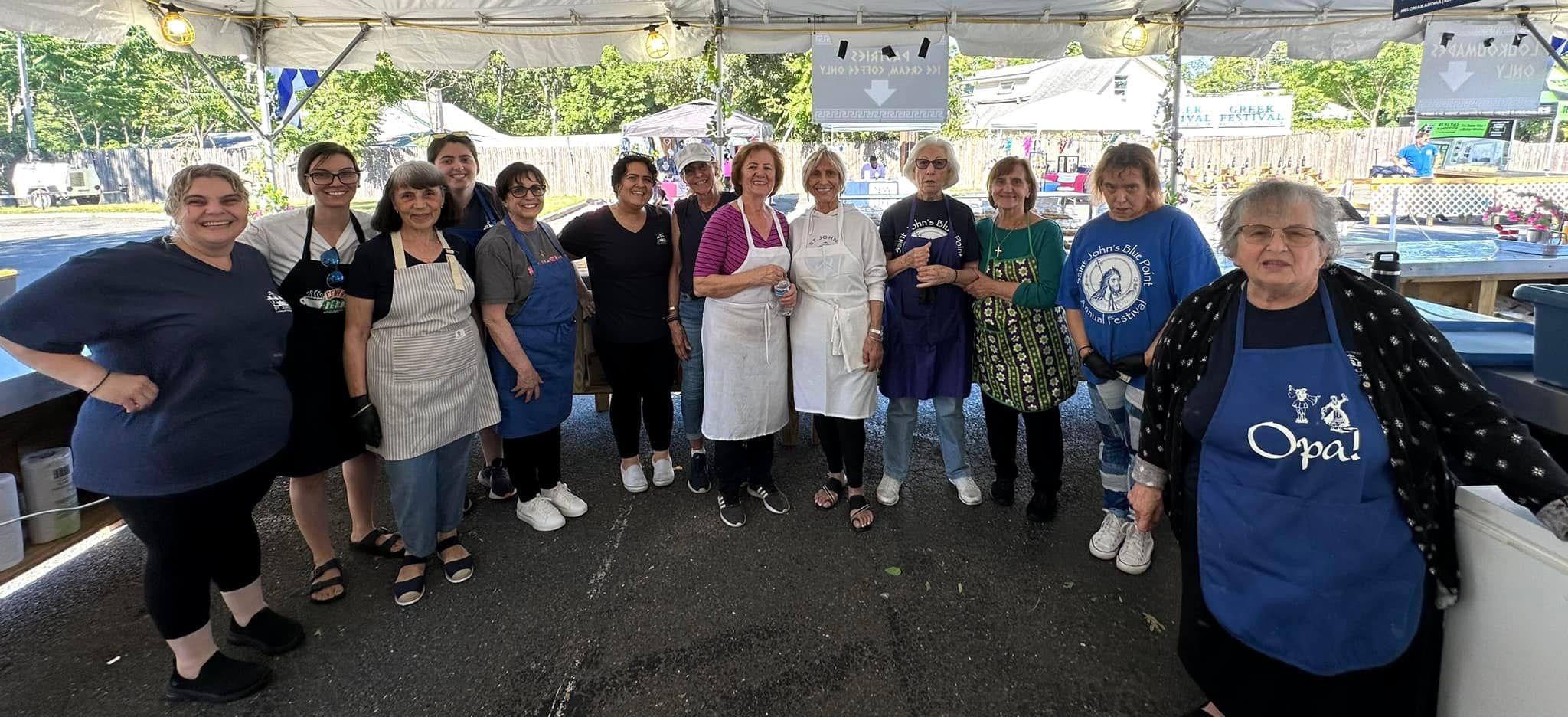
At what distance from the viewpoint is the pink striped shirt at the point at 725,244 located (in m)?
2.95

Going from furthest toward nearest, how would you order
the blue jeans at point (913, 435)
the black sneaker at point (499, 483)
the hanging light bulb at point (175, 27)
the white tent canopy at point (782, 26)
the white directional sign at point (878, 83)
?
the white directional sign at point (878, 83) < the white tent canopy at point (782, 26) < the hanging light bulb at point (175, 27) < the black sneaker at point (499, 483) < the blue jeans at point (913, 435)

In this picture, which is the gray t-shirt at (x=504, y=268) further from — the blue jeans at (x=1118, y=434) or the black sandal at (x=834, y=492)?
the blue jeans at (x=1118, y=434)

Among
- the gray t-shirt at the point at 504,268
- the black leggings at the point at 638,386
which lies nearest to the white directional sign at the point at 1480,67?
the black leggings at the point at 638,386

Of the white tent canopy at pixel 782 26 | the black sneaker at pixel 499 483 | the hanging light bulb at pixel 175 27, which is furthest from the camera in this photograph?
the white tent canopy at pixel 782 26

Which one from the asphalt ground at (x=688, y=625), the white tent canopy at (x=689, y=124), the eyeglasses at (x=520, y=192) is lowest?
the asphalt ground at (x=688, y=625)

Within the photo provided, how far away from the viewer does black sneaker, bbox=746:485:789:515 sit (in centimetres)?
338

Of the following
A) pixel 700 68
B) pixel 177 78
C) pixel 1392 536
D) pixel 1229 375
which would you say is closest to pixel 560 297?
pixel 1229 375

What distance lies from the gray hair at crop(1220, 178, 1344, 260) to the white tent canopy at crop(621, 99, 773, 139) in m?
11.9

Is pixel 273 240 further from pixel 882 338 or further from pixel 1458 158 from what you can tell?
pixel 1458 158

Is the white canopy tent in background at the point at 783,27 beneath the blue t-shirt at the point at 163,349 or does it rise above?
above

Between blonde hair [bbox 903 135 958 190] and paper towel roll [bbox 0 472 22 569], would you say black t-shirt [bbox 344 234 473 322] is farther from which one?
blonde hair [bbox 903 135 958 190]

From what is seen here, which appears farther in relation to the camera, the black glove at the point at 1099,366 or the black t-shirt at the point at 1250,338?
the black glove at the point at 1099,366

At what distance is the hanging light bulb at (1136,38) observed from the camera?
4762mm

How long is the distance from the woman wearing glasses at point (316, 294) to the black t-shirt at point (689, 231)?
1271 mm
